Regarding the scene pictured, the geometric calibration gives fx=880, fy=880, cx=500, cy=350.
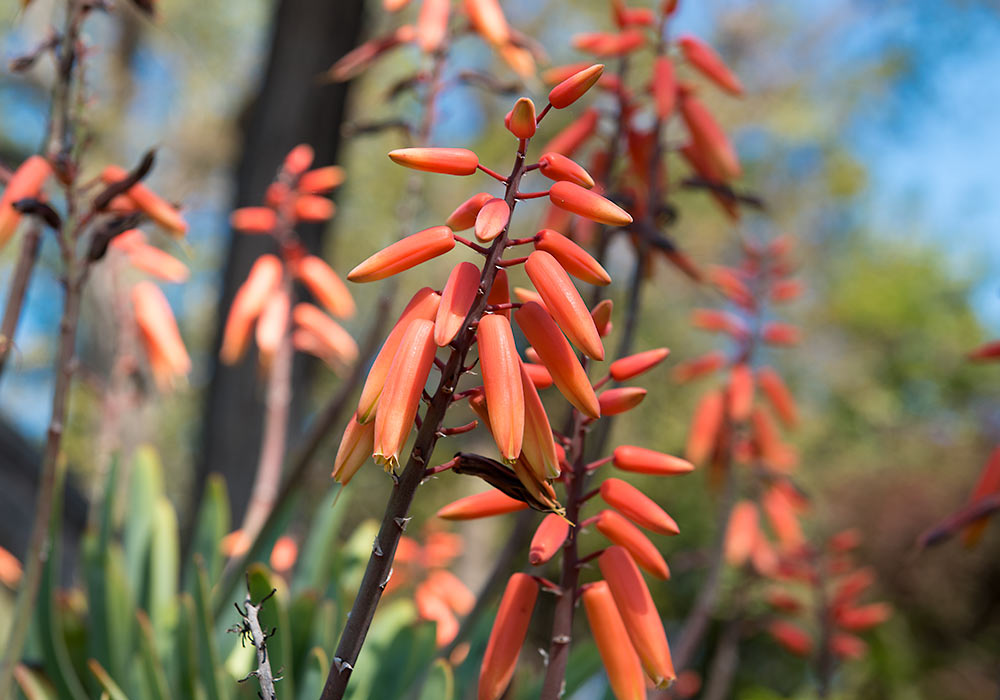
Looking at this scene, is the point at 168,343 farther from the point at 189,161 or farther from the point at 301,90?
the point at 189,161

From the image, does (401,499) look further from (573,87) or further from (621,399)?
(573,87)

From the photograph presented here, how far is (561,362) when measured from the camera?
2.05 feet

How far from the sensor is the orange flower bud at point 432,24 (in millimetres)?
1437

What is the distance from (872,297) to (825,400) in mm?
1495

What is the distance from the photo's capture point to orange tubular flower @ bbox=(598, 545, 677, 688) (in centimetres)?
71

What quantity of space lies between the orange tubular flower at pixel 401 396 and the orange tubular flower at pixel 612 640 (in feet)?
0.73

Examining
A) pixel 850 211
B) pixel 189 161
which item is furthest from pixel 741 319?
pixel 850 211

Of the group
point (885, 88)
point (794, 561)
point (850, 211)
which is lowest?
point (794, 561)

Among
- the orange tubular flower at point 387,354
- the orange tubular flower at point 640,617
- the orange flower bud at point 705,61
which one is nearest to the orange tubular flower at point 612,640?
the orange tubular flower at point 640,617

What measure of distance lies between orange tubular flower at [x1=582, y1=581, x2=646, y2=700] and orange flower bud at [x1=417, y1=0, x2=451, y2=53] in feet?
3.33

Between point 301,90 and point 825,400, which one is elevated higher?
point 301,90

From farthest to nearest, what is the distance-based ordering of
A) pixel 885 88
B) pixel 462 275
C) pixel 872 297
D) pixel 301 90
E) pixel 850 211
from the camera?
pixel 850 211, pixel 872 297, pixel 885 88, pixel 301 90, pixel 462 275

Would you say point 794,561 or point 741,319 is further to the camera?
point 794,561

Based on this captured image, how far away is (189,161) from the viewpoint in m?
7.22
